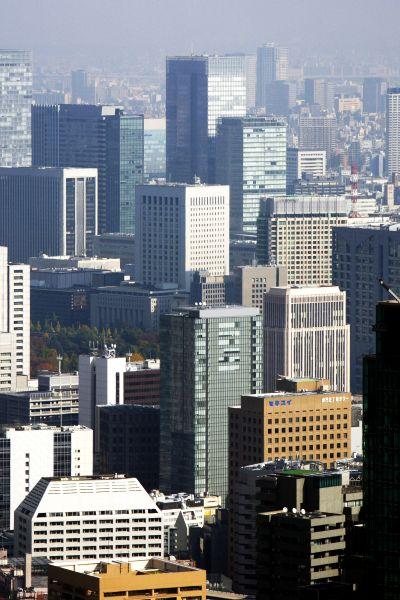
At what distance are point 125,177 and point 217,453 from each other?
157 feet

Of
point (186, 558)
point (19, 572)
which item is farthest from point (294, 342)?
point (19, 572)

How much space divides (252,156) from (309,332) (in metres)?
38.6

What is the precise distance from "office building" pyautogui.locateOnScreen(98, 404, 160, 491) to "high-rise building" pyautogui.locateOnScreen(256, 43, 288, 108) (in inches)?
2182

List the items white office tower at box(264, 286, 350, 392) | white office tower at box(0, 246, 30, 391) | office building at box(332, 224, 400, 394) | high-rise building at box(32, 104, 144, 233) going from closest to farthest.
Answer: white office tower at box(264, 286, 350, 392) < white office tower at box(0, 246, 30, 391) < office building at box(332, 224, 400, 394) < high-rise building at box(32, 104, 144, 233)

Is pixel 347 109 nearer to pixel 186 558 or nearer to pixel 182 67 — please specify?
pixel 182 67

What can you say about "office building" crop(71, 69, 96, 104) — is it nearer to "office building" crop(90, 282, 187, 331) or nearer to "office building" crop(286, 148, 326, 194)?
"office building" crop(286, 148, 326, 194)

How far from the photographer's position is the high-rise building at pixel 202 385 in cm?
4200

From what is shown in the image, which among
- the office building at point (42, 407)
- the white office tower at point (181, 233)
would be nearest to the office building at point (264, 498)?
the office building at point (42, 407)

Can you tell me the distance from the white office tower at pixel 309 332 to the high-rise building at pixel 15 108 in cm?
4480

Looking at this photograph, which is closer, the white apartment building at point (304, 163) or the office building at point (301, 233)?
the office building at point (301, 233)

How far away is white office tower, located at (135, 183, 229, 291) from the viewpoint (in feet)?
250

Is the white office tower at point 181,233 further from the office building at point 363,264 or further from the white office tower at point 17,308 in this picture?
the white office tower at point 17,308

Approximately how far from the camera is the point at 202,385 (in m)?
42.6

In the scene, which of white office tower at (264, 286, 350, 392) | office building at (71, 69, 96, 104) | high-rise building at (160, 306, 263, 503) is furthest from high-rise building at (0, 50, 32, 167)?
high-rise building at (160, 306, 263, 503)
